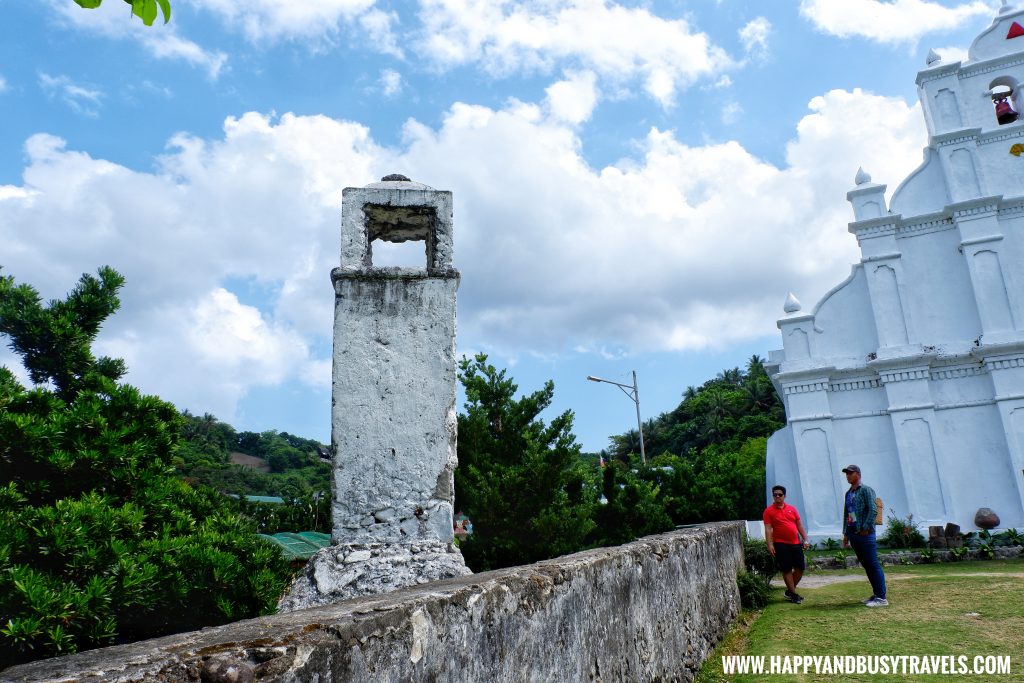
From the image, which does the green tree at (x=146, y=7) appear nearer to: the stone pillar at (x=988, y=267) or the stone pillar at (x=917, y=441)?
the stone pillar at (x=917, y=441)

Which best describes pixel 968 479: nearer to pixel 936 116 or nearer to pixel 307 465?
pixel 936 116

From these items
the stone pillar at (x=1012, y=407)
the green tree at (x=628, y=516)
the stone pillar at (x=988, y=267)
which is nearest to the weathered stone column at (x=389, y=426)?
the green tree at (x=628, y=516)

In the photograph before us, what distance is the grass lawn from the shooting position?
4113 mm

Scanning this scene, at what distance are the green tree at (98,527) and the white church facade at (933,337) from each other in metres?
13.0

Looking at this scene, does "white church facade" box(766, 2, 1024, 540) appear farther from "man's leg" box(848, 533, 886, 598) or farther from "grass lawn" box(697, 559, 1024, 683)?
"man's leg" box(848, 533, 886, 598)

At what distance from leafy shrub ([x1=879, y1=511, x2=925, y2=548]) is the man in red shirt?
7732mm

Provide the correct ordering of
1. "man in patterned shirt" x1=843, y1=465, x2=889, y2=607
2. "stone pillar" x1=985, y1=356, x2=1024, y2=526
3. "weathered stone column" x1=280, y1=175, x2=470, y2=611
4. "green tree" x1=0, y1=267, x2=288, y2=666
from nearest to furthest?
"green tree" x1=0, y1=267, x2=288, y2=666 → "weathered stone column" x1=280, y1=175, x2=470, y2=611 → "man in patterned shirt" x1=843, y1=465, x2=889, y2=607 → "stone pillar" x1=985, y1=356, x2=1024, y2=526

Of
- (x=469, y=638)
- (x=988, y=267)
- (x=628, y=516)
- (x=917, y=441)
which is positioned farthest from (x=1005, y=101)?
(x=469, y=638)

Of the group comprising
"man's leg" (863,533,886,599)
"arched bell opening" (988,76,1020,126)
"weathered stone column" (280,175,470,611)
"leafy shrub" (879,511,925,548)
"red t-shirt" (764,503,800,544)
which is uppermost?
"arched bell opening" (988,76,1020,126)

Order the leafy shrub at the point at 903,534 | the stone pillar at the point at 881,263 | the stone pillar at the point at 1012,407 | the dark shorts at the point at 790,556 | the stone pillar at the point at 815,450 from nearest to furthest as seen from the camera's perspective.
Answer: the dark shorts at the point at 790,556 → the leafy shrub at the point at 903,534 → the stone pillar at the point at 1012,407 → the stone pillar at the point at 815,450 → the stone pillar at the point at 881,263

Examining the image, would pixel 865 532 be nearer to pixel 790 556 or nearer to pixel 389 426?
pixel 790 556

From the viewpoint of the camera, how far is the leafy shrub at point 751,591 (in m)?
6.50

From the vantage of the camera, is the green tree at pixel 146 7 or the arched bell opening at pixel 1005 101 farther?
the arched bell opening at pixel 1005 101

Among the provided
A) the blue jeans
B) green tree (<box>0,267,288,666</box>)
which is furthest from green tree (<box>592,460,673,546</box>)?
green tree (<box>0,267,288,666</box>)
